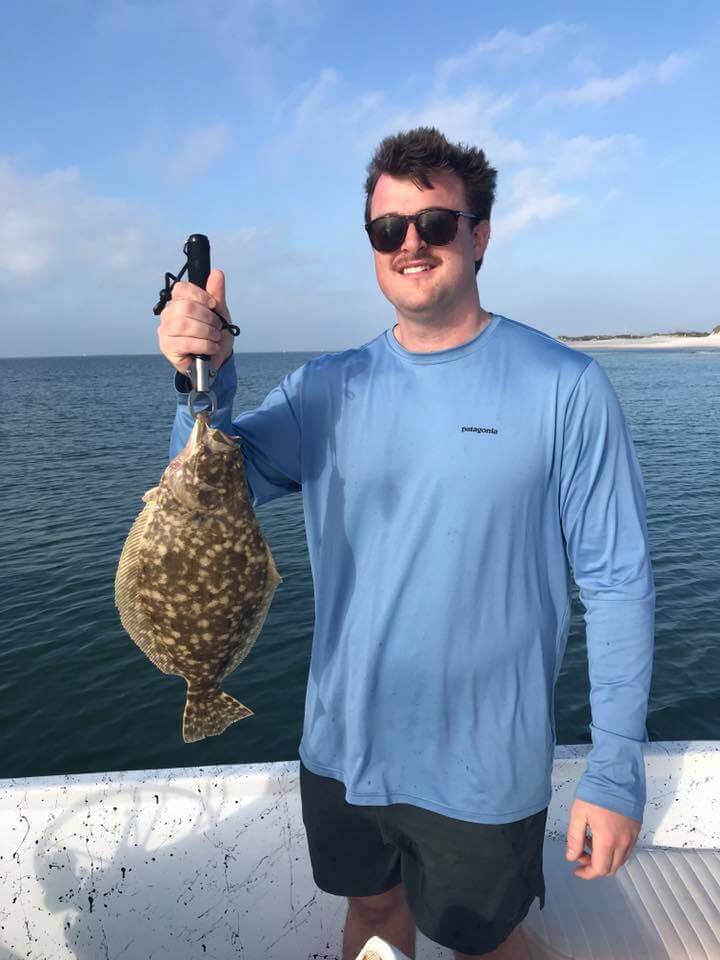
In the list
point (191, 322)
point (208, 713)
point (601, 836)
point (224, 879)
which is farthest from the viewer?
point (224, 879)

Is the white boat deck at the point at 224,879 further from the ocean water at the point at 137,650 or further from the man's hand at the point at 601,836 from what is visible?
the ocean water at the point at 137,650

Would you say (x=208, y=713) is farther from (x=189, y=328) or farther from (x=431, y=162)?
(x=431, y=162)

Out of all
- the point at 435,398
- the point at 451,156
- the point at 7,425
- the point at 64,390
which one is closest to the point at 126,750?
the point at 435,398

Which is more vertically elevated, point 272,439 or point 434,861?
point 272,439

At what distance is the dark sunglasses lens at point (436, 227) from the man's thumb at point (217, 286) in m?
0.92

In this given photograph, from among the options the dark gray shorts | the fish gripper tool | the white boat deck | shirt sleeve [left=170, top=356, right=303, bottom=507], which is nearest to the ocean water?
the white boat deck

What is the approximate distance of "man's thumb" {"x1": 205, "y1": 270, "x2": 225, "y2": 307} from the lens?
2506 millimetres

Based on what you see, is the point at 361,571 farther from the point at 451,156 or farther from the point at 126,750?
the point at 126,750

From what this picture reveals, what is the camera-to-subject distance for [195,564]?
2809 millimetres

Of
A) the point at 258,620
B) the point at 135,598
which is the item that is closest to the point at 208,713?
the point at 258,620

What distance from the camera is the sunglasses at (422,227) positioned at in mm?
2855

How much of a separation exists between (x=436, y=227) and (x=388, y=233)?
0.70 ft

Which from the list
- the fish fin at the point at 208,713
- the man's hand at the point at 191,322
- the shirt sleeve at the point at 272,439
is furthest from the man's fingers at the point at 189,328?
the fish fin at the point at 208,713

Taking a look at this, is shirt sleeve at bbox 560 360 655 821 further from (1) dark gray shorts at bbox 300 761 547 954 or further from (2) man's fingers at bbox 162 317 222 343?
(2) man's fingers at bbox 162 317 222 343
